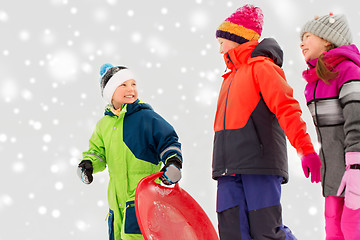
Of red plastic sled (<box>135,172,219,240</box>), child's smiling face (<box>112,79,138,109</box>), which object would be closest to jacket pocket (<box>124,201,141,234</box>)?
red plastic sled (<box>135,172,219,240</box>)

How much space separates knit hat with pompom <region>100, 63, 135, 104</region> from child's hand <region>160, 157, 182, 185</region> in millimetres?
540

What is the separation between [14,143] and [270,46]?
2.27 m

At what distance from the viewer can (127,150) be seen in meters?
2.26

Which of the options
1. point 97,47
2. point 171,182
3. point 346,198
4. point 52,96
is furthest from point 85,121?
point 346,198

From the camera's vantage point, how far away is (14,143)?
351cm

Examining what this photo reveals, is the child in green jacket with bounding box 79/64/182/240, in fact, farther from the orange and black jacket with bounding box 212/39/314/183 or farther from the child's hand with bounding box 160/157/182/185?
the orange and black jacket with bounding box 212/39/314/183

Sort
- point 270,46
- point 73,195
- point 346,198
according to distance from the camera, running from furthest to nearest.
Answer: point 73,195 → point 270,46 → point 346,198

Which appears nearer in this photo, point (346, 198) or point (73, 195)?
point (346, 198)

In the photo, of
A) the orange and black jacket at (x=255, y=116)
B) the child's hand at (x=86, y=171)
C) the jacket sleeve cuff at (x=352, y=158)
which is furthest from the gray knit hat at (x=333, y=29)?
the child's hand at (x=86, y=171)

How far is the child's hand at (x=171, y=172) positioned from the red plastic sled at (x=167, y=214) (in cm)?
4

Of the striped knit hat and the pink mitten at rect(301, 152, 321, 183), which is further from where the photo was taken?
the striped knit hat

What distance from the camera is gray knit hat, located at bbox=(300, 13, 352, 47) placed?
2.05 m

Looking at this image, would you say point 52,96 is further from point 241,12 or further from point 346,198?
point 346,198

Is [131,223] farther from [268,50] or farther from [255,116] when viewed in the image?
[268,50]
